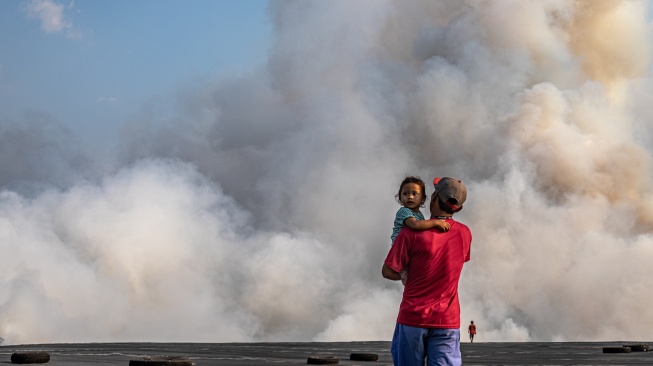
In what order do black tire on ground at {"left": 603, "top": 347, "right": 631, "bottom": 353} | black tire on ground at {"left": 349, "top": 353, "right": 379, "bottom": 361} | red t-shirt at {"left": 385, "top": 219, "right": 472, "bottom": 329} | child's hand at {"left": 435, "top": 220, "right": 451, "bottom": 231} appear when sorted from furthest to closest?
black tire on ground at {"left": 603, "top": 347, "right": 631, "bottom": 353} < black tire on ground at {"left": 349, "top": 353, "right": 379, "bottom": 361} < child's hand at {"left": 435, "top": 220, "right": 451, "bottom": 231} < red t-shirt at {"left": 385, "top": 219, "right": 472, "bottom": 329}

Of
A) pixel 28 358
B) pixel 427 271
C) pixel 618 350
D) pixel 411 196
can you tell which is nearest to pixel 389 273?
pixel 427 271

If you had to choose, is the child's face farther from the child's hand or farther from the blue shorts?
the blue shorts

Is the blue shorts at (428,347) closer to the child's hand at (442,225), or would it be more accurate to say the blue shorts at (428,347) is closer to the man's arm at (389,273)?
the man's arm at (389,273)

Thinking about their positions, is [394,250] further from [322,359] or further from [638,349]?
[638,349]

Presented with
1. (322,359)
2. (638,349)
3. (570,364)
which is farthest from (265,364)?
(638,349)

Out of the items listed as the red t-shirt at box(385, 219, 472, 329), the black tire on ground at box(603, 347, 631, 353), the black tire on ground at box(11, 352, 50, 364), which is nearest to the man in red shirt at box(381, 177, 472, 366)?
the red t-shirt at box(385, 219, 472, 329)

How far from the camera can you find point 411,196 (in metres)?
11.0

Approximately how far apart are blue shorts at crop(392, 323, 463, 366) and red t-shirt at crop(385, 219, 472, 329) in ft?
0.28

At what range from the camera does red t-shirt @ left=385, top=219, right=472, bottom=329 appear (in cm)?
980

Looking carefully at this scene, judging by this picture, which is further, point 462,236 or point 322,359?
point 322,359

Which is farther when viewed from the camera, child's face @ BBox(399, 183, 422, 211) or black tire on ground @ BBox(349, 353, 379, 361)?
black tire on ground @ BBox(349, 353, 379, 361)

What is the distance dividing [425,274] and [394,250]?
1.39 ft

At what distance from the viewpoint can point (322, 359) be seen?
87.2 ft

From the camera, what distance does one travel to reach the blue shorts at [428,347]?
31.9ft
